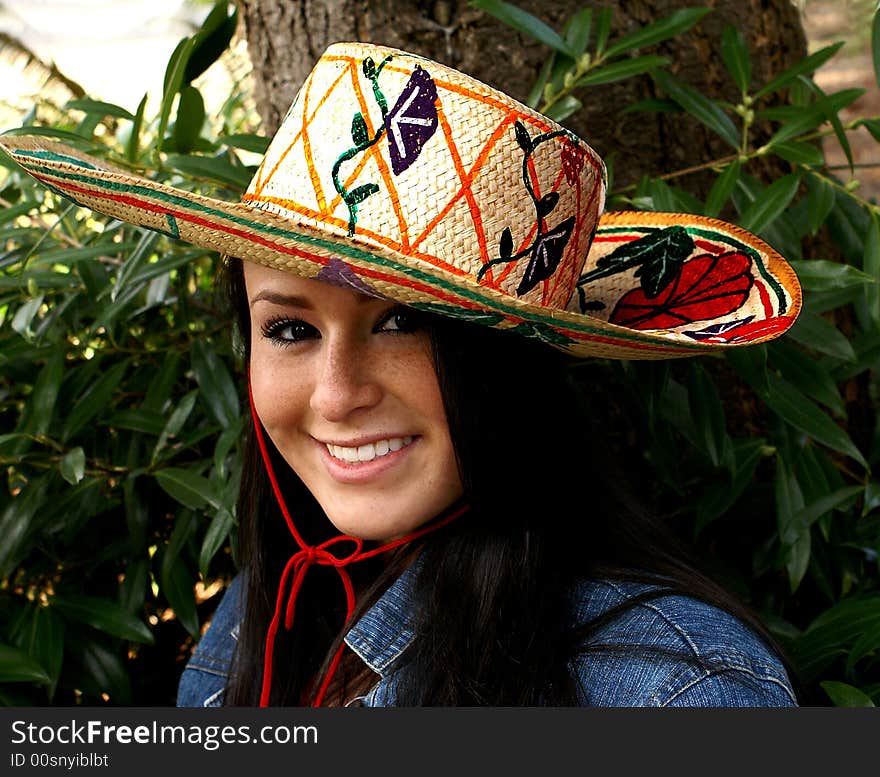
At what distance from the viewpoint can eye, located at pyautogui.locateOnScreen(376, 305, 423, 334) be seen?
1.12m

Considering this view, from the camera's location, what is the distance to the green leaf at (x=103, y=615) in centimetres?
166

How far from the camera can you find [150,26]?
3.22 meters

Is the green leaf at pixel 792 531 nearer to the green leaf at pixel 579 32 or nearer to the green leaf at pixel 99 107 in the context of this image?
the green leaf at pixel 579 32

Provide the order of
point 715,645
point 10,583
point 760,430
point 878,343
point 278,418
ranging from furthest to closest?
point 760,430 < point 10,583 < point 878,343 < point 278,418 < point 715,645

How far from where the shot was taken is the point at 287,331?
1.20m

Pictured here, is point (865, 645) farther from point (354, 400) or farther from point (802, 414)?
point (354, 400)

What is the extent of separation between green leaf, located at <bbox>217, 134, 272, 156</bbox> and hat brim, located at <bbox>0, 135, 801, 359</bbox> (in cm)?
24

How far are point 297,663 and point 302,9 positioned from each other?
3.73 feet

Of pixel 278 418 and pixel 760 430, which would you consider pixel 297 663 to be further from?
pixel 760 430

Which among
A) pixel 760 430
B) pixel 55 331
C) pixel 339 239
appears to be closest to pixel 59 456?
pixel 55 331

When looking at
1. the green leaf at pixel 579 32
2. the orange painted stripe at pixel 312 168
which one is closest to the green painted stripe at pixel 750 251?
the green leaf at pixel 579 32

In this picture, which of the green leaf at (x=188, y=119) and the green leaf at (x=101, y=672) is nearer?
the green leaf at (x=188, y=119)

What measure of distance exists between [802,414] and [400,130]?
84 centimetres

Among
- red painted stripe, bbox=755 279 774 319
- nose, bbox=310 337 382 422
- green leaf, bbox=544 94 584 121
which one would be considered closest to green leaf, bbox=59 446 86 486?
nose, bbox=310 337 382 422
